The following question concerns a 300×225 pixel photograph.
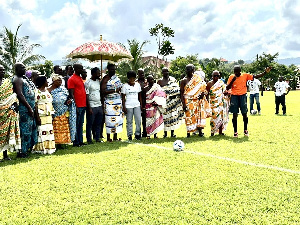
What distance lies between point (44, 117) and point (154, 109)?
3.21m

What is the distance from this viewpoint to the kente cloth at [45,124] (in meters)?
6.70

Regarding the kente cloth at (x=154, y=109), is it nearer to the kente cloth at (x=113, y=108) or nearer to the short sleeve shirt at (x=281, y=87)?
the kente cloth at (x=113, y=108)

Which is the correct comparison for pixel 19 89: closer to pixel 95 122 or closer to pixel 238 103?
pixel 95 122

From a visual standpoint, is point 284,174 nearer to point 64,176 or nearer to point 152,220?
point 152,220

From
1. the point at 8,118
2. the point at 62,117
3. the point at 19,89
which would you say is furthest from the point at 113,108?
the point at 8,118

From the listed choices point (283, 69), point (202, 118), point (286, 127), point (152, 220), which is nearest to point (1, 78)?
point (152, 220)

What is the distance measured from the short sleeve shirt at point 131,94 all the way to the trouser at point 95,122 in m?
0.83

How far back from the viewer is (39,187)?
4.47 meters

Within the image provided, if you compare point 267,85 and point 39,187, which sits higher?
point 267,85

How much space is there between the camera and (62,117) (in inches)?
282

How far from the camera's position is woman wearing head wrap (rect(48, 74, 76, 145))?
710cm

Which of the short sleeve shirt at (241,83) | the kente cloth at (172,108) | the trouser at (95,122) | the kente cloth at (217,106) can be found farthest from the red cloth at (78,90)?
the short sleeve shirt at (241,83)

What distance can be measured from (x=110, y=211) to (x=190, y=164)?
7.63ft

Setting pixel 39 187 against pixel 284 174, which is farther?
pixel 284 174
